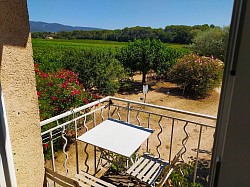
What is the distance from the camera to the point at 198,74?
8922 mm

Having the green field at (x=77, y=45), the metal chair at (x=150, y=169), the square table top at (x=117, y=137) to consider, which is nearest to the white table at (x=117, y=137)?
the square table top at (x=117, y=137)

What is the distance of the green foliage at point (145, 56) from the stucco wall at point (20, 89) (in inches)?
342

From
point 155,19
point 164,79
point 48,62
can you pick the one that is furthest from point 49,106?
point 155,19

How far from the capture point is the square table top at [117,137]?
2099 mm

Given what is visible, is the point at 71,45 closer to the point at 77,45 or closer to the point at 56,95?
the point at 77,45

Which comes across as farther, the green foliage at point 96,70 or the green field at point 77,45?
the green field at point 77,45

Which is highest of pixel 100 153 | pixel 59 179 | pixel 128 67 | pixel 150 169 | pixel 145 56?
pixel 145 56

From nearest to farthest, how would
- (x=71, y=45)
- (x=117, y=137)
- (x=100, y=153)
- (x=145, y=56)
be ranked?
(x=117, y=137), (x=100, y=153), (x=145, y=56), (x=71, y=45)

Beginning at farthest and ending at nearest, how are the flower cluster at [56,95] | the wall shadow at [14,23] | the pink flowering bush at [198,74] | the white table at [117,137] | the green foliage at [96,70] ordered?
the pink flowering bush at [198,74] → the green foliage at [96,70] → the flower cluster at [56,95] → the white table at [117,137] → the wall shadow at [14,23]

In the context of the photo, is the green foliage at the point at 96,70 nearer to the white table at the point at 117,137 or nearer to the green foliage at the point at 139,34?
the green foliage at the point at 139,34

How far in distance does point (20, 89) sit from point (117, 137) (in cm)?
131

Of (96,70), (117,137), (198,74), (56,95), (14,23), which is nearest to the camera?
(14,23)

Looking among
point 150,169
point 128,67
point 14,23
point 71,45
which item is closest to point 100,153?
point 150,169

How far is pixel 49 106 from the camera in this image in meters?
4.10
